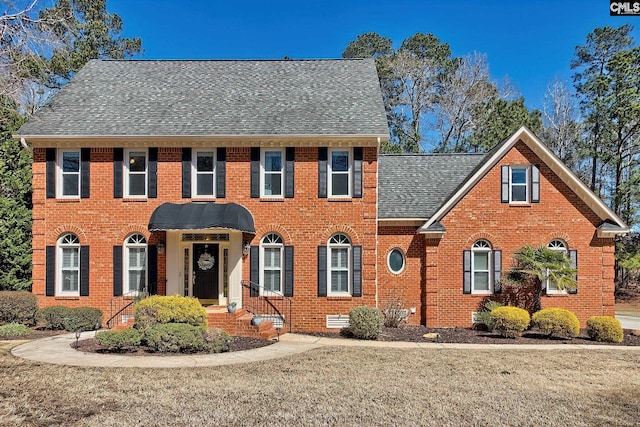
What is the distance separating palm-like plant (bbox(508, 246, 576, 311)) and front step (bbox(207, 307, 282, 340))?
8.44 metres

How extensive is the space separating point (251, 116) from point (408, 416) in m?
13.1

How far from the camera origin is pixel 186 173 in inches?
713

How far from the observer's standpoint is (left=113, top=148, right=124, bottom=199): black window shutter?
1811cm

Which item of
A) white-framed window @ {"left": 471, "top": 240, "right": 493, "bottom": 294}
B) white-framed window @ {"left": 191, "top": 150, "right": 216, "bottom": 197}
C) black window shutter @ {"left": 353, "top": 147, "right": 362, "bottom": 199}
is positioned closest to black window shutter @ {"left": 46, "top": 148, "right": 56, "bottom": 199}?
white-framed window @ {"left": 191, "top": 150, "right": 216, "bottom": 197}

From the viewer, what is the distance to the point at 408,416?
8.06m

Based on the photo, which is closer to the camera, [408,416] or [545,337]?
[408,416]

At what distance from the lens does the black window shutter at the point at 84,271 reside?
17891mm

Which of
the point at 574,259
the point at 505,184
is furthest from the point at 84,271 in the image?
the point at 574,259

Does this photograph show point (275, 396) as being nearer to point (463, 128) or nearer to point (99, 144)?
point (99, 144)

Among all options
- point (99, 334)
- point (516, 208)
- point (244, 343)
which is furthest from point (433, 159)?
point (99, 334)

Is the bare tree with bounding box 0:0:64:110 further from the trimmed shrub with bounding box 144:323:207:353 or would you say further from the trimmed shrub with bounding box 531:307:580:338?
the trimmed shrub with bounding box 531:307:580:338

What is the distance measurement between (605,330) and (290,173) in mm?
11205

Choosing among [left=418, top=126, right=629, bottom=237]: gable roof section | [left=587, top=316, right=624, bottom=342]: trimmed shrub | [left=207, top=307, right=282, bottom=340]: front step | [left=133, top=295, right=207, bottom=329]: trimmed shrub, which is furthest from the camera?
[left=418, top=126, right=629, bottom=237]: gable roof section

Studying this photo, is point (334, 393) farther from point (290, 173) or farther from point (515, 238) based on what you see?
point (515, 238)
